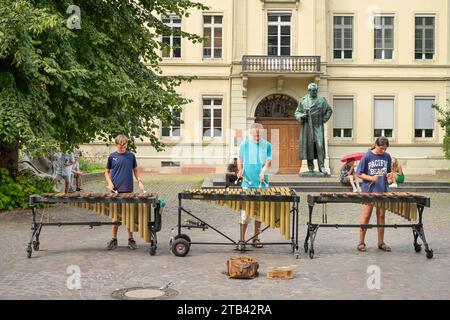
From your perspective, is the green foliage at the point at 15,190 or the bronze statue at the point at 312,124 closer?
the green foliage at the point at 15,190

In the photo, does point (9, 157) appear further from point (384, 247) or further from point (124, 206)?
point (384, 247)

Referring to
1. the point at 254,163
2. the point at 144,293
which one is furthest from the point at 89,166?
the point at 144,293

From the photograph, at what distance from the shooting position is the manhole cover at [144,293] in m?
6.58

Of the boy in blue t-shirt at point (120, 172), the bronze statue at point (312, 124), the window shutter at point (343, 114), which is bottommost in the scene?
the boy in blue t-shirt at point (120, 172)

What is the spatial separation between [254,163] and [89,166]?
2071cm

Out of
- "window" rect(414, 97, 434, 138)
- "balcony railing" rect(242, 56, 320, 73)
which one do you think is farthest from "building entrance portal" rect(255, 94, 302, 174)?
"window" rect(414, 97, 434, 138)

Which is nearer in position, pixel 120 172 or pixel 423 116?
pixel 120 172

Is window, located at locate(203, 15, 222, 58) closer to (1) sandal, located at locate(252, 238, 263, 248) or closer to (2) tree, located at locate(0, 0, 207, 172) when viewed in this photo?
(2) tree, located at locate(0, 0, 207, 172)

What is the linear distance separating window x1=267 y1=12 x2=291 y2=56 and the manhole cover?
2606cm

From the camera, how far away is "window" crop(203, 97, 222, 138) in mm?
32469

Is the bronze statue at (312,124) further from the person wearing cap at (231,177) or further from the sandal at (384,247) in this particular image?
the sandal at (384,247)

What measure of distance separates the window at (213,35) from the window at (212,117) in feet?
7.65

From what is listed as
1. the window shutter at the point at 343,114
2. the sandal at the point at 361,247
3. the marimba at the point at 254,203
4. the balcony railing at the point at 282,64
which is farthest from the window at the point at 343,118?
the marimba at the point at 254,203

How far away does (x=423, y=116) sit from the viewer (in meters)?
32.9
